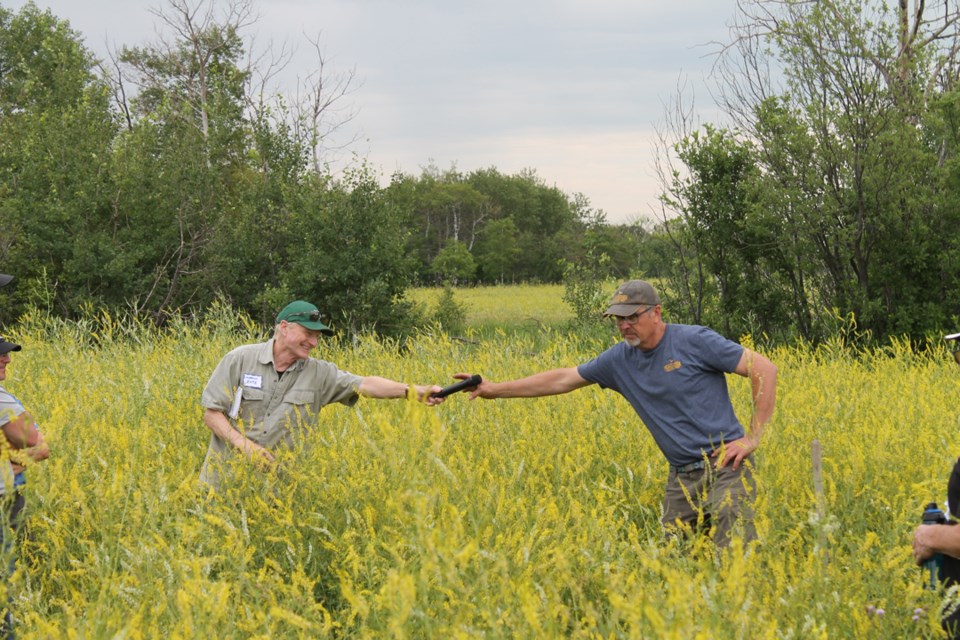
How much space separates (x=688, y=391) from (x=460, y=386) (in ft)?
3.65

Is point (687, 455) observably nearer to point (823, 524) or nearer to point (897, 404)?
point (823, 524)

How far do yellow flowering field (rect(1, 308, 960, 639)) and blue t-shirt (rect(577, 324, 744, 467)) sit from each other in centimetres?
34

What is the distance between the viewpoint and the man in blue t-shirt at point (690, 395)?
3.93 meters

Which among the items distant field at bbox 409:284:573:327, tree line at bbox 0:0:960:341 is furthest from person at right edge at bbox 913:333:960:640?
distant field at bbox 409:284:573:327

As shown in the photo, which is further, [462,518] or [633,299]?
[633,299]

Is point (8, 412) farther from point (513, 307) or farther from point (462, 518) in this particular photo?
point (513, 307)

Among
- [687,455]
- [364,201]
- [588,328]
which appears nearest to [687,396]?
[687,455]

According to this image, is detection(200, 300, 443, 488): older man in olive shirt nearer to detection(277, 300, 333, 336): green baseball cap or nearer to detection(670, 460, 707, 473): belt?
detection(277, 300, 333, 336): green baseball cap

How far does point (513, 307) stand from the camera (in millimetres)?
30016

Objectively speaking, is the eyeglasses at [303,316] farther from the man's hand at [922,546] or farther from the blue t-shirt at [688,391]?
the man's hand at [922,546]

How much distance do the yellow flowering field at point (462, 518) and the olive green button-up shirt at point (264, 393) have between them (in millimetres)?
202

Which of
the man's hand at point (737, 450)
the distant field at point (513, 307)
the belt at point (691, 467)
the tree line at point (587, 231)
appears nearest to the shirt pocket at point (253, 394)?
the belt at point (691, 467)

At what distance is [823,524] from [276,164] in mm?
15138

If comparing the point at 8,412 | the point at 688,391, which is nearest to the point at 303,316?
the point at 8,412
